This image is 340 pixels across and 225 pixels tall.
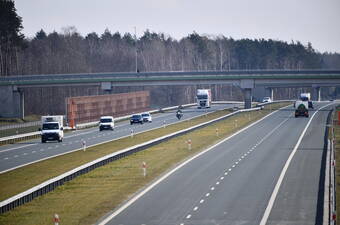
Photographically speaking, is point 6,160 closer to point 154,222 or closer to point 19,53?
A: point 154,222

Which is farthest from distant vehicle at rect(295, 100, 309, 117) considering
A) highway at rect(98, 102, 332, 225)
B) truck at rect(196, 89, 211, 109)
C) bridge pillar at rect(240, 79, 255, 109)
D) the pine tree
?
the pine tree

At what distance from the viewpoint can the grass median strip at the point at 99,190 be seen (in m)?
32.3

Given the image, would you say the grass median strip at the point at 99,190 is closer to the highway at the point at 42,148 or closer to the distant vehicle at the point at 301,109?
the highway at the point at 42,148

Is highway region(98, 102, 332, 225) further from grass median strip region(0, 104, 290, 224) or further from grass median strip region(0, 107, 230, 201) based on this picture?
grass median strip region(0, 107, 230, 201)

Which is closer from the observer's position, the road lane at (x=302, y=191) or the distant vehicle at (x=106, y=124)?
the road lane at (x=302, y=191)

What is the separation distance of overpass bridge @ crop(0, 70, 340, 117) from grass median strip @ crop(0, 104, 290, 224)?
70.4 m

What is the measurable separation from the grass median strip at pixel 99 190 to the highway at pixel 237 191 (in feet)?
3.37

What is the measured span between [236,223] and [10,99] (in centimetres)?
11051

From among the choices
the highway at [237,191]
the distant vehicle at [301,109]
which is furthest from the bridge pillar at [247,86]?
the highway at [237,191]

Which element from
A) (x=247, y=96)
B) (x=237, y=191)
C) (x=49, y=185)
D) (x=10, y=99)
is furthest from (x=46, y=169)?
(x=247, y=96)

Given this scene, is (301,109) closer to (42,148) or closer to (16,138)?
(16,138)

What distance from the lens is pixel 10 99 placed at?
446ft

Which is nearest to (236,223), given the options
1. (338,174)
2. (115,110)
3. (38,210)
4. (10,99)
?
(38,210)

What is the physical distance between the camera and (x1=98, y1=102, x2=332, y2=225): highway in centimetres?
3167
